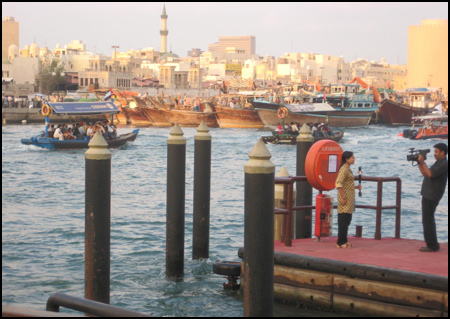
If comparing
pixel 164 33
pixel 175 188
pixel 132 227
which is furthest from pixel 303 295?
pixel 164 33

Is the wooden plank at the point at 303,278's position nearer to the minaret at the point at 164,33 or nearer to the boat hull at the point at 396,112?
the boat hull at the point at 396,112

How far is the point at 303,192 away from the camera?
10461 mm

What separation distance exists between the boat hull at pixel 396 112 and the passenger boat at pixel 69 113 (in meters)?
39.3

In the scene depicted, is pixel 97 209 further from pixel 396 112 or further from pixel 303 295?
pixel 396 112

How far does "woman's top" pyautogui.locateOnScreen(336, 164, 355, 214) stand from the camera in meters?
9.04

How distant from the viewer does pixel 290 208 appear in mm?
8938

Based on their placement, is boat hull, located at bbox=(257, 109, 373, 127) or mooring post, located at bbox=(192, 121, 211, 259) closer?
mooring post, located at bbox=(192, 121, 211, 259)

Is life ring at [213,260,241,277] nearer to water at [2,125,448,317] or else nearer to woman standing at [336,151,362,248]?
water at [2,125,448,317]

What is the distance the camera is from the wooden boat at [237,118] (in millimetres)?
66562

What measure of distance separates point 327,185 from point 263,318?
9.82 feet

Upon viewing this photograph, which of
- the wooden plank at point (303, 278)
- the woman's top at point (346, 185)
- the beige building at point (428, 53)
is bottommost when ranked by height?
the wooden plank at point (303, 278)

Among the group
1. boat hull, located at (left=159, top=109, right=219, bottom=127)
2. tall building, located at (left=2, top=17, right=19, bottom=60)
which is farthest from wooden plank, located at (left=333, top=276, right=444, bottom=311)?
tall building, located at (left=2, top=17, right=19, bottom=60)

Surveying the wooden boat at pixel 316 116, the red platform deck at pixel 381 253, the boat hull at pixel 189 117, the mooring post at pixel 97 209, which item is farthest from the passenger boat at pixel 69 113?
the mooring post at pixel 97 209

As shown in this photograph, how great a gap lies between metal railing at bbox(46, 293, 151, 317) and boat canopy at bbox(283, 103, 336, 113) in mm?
51925
